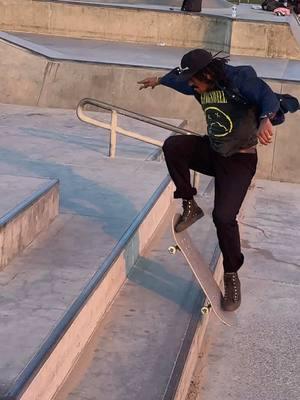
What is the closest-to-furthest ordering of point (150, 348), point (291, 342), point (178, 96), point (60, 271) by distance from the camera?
1. point (150, 348)
2. point (60, 271)
3. point (291, 342)
4. point (178, 96)

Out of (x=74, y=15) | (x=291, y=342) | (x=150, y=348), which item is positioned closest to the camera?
(x=150, y=348)

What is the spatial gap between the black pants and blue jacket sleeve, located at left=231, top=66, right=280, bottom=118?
0.43m

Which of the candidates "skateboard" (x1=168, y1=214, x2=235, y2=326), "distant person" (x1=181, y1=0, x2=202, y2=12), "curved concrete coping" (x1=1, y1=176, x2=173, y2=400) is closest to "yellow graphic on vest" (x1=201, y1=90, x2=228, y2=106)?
"skateboard" (x1=168, y1=214, x2=235, y2=326)

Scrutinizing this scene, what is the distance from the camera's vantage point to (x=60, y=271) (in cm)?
516

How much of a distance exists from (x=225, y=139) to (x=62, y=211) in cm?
215

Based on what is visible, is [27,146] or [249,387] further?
[27,146]

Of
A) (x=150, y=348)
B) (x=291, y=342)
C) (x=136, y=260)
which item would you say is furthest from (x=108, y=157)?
(x=150, y=348)

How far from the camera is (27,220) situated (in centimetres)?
548

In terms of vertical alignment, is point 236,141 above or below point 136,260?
above

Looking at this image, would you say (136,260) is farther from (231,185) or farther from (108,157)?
(108,157)

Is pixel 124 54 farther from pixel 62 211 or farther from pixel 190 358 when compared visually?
pixel 190 358

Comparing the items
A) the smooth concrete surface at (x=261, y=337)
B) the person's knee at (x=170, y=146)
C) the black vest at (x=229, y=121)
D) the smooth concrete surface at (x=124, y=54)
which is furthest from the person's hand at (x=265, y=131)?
the smooth concrete surface at (x=124, y=54)

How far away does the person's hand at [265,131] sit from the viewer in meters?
4.52

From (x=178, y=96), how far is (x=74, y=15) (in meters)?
7.91
